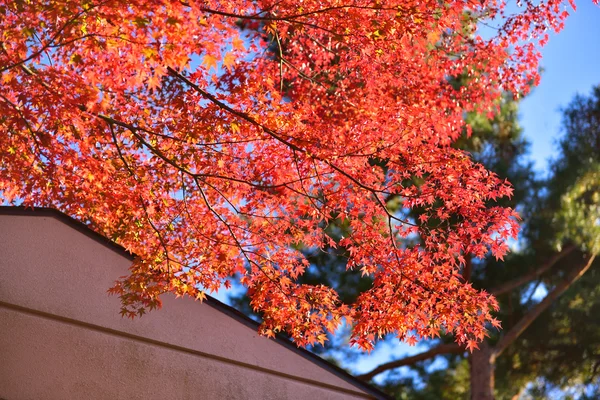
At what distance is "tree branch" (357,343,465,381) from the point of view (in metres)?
15.2

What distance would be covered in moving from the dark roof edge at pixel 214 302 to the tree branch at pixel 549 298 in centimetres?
830

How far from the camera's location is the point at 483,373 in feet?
48.8

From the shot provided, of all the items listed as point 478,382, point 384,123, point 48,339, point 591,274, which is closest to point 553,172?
point 591,274

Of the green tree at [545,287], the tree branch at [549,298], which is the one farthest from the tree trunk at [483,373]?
the tree branch at [549,298]

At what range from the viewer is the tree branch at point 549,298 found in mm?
15719

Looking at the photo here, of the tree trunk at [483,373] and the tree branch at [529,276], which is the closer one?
the tree trunk at [483,373]

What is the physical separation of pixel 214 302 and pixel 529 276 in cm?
1038

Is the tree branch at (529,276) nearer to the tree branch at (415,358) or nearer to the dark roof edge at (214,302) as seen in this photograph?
the tree branch at (415,358)

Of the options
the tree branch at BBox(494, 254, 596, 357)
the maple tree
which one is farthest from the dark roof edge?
the tree branch at BBox(494, 254, 596, 357)

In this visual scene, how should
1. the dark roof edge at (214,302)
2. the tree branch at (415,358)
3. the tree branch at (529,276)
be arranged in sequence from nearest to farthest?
the dark roof edge at (214,302) → the tree branch at (415,358) → the tree branch at (529,276)

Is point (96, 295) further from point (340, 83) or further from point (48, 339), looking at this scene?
point (340, 83)

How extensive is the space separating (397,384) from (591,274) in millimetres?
5723

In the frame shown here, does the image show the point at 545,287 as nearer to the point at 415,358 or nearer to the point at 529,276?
the point at 529,276

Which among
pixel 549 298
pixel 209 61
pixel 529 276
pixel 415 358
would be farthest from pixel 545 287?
pixel 209 61
